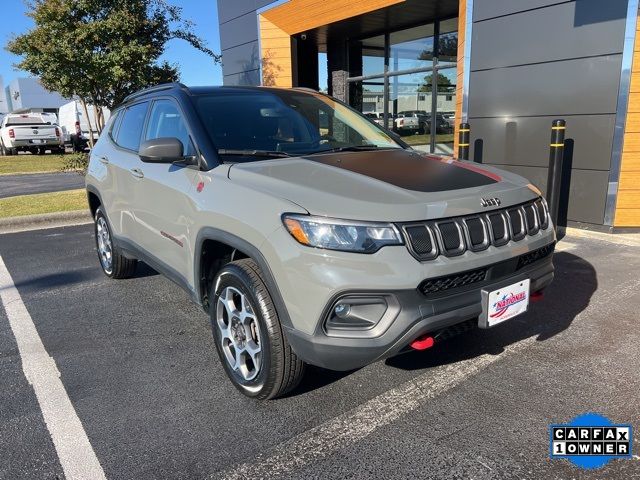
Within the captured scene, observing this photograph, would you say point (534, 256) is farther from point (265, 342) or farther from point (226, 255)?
point (226, 255)

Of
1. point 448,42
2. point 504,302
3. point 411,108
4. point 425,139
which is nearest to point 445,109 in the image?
point 425,139

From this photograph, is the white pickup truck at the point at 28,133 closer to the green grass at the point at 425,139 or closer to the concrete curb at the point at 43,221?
the concrete curb at the point at 43,221

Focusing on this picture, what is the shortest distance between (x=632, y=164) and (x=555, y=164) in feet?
3.45

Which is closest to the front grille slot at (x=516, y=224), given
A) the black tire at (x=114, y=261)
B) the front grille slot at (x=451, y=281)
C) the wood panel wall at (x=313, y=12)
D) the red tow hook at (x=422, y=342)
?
the front grille slot at (x=451, y=281)

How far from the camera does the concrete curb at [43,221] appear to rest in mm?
7879

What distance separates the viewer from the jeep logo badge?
265 centimetres

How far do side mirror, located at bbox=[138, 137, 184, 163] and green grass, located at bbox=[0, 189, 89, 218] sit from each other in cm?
625

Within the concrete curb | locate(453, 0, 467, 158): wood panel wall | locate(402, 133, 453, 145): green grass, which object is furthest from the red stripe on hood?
locate(402, 133, 453, 145): green grass

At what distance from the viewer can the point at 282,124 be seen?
142 inches

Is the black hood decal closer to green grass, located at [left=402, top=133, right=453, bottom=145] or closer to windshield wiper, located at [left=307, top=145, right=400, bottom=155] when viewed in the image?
windshield wiper, located at [left=307, top=145, right=400, bottom=155]

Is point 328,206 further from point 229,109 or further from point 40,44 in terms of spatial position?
point 40,44

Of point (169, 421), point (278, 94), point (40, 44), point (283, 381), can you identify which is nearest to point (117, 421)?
point (169, 421)

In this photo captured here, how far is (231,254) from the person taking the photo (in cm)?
308

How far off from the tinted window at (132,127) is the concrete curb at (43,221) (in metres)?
4.16
